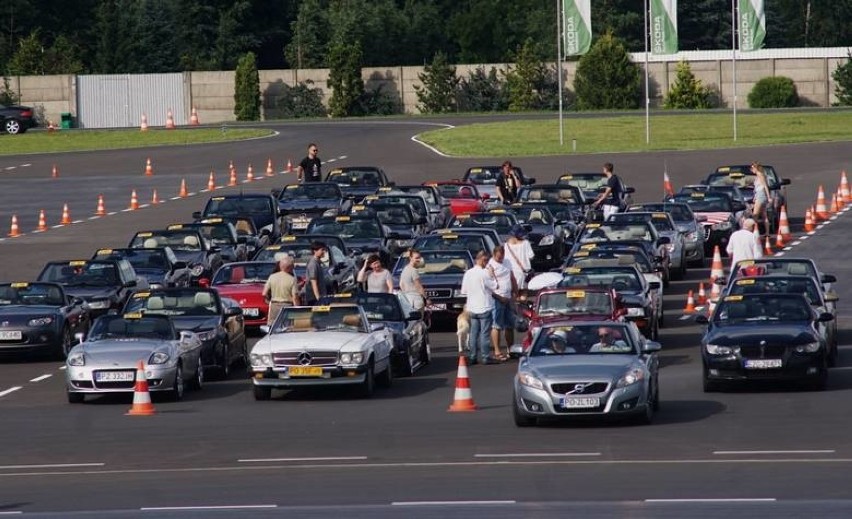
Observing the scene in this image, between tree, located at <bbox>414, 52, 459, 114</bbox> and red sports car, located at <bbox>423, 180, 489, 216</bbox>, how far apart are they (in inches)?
1845

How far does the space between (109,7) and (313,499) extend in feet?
320

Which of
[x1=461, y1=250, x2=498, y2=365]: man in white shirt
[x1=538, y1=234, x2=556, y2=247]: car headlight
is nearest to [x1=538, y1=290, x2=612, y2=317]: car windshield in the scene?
[x1=461, y1=250, x2=498, y2=365]: man in white shirt

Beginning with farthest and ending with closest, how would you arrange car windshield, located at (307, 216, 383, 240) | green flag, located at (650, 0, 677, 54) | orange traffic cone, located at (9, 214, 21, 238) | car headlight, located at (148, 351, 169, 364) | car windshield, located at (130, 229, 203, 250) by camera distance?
green flag, located at (650, 0, 677, 54) → orange traffic cone, located at (9, 214, 21, 238) → car windshield, located at (307, 216, 383, 240) → car windshield, located at (130, 229, 203, 250) → car headlight, located at (148, 351, 169, 364)

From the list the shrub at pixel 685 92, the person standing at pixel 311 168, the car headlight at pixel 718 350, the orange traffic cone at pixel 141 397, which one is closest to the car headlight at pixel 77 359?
the orange traffic cone at pixel 141 397

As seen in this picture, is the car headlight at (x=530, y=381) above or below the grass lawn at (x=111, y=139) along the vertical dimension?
below

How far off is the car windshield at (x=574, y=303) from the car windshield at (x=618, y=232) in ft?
32.7

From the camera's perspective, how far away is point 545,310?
27391mm

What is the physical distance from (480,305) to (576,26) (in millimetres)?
45096

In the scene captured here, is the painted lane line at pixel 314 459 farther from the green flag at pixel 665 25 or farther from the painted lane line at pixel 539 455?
the green flag at pixel 665 25

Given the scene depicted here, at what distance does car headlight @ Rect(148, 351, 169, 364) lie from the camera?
971 inches

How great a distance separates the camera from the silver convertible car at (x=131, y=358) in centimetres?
2450

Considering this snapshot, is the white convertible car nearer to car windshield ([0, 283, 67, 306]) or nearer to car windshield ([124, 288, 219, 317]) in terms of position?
car windshield ([124, 288, 219, 317])

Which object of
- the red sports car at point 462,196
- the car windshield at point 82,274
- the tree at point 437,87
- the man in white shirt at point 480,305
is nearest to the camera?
the man in white shirt at point 480,305

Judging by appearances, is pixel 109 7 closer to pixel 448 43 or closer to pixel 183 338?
pixel 448 43
